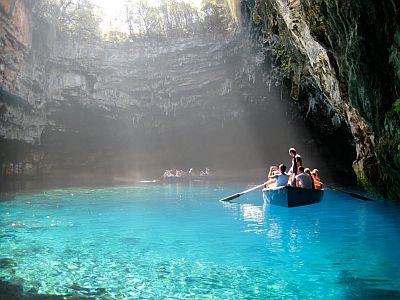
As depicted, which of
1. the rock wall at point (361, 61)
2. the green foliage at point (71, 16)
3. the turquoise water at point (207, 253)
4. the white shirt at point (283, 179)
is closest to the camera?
the turquoise water at point (207, 253)

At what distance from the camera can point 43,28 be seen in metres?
23.8

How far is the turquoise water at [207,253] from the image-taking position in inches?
183

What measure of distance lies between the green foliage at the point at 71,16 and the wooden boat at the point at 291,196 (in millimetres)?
18586

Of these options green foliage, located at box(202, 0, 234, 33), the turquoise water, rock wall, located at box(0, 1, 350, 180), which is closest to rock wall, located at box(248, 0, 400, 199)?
the turquoise water

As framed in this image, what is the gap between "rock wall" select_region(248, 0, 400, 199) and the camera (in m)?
9.02

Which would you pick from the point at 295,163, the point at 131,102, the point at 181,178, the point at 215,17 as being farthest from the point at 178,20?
the point at 295,163

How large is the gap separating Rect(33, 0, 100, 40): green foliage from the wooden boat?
18586 millimetres

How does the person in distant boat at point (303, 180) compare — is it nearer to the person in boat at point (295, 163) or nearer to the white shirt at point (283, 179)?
the person in boat at point (295, 163)

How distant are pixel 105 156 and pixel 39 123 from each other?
7014 mm

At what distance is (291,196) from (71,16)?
2197cm

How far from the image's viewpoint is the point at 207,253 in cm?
635

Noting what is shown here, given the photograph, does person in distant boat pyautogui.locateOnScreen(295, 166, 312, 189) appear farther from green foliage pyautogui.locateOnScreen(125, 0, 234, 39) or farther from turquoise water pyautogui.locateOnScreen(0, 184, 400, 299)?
green foliage pyautogui.locateOnScreen(125, 0, 234, 39)

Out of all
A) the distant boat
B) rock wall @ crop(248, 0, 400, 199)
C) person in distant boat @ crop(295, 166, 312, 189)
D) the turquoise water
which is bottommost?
the turquoise water

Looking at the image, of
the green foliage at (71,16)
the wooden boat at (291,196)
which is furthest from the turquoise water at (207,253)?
the green foliage at (71,16)
